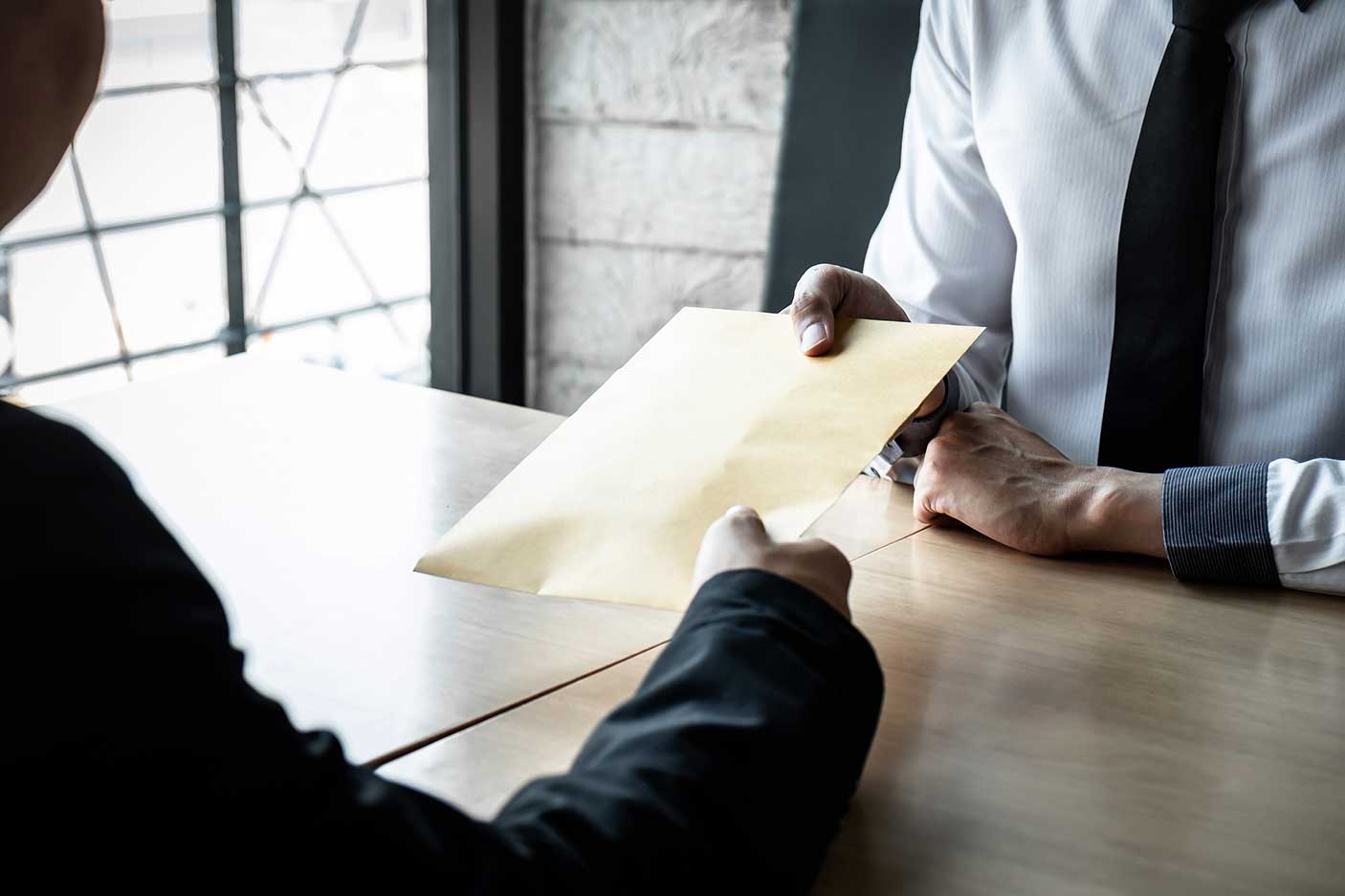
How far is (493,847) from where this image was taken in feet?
1.51

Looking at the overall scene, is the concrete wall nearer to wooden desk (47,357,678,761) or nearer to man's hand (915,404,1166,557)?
wooden desk (47,357,678,761)

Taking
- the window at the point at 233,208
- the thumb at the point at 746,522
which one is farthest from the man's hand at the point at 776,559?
the window at the point at 233,208

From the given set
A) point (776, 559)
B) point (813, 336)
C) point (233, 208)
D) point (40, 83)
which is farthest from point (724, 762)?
point (233, 208)

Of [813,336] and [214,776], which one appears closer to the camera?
[214,776]

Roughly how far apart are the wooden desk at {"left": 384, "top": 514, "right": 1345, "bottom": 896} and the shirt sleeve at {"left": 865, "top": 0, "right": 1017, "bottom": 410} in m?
0.46

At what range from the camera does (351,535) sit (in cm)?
94

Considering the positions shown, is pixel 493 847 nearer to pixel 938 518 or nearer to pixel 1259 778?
pixel 1259 778

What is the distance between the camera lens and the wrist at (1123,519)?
0.92m

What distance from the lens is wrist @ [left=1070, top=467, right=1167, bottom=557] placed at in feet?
3.00

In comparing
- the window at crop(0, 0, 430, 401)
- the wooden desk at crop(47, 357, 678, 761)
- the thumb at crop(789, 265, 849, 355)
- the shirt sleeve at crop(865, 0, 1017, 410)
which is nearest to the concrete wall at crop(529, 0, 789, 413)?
the window at crop(0, 0, 430, 401)

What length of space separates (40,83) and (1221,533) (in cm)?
77

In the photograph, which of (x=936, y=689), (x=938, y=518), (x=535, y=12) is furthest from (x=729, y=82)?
(x=936, y=689)

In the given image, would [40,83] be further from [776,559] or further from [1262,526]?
[1262,526]

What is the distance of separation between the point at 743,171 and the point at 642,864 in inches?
76.8
